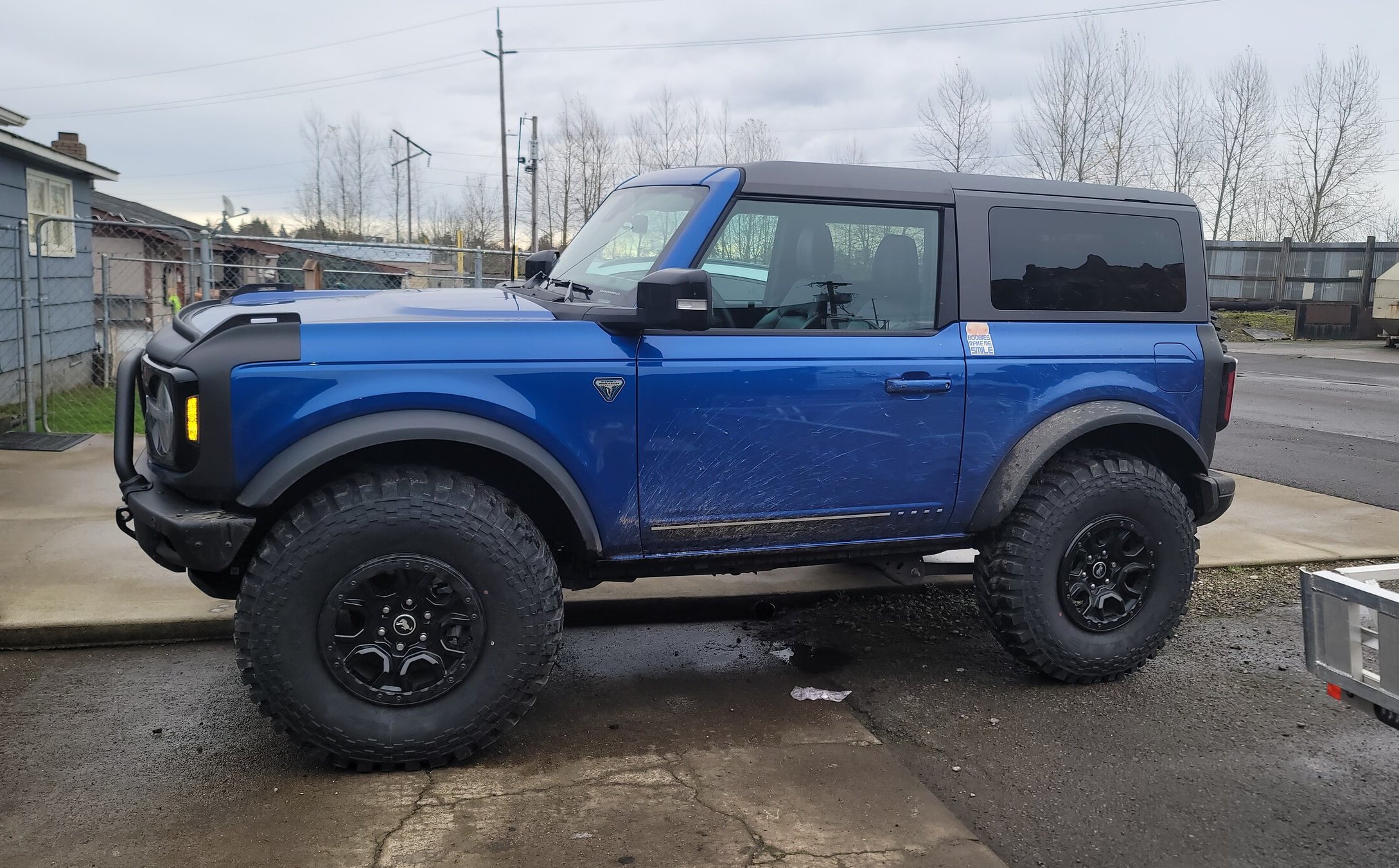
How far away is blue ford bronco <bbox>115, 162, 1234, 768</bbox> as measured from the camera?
328 cm

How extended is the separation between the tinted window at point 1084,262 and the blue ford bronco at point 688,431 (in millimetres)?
12

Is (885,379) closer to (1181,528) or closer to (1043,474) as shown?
(1043,474)

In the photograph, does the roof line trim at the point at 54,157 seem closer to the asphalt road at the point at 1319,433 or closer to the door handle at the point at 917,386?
the door handle at the point at 917,386

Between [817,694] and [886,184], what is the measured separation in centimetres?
207

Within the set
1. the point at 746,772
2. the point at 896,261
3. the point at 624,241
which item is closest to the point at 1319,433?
the point at 896,261

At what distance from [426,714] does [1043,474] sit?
2.57 m

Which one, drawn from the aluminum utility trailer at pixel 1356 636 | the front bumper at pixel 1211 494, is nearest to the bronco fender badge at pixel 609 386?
the aluminum utility trailer at pixel 1356 636

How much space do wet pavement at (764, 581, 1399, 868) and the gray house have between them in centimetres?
933

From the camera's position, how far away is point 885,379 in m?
3.92

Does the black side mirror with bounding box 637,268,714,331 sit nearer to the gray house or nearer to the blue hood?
the blue hood

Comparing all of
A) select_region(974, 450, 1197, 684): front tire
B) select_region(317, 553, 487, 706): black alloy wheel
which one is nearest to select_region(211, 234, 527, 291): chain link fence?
select_region(317, 553, 487, 706): black alloy wheel

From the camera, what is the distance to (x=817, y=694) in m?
4.23

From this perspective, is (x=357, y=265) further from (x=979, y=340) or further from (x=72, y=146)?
(x=979, y=340)

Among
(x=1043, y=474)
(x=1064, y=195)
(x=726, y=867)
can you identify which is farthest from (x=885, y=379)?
(x=726, y=867)
